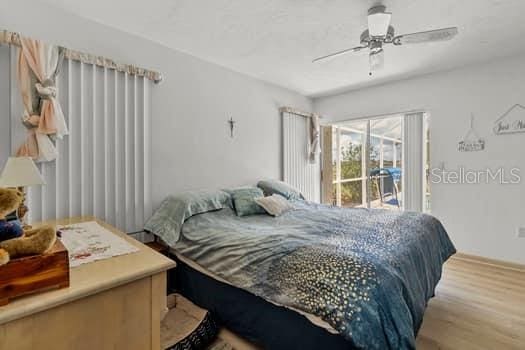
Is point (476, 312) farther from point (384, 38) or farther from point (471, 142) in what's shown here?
point (384, 38)

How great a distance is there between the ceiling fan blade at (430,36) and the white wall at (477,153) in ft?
6.17

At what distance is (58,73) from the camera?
1977 mm

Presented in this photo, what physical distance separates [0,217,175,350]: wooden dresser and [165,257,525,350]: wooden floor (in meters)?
1.00

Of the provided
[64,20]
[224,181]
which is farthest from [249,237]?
[64,20]

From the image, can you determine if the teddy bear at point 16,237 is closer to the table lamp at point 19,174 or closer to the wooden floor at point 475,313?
the table lamp at point 19,174

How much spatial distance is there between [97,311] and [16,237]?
0.36 m

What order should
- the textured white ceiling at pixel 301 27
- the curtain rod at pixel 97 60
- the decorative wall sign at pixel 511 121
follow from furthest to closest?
the decorative wall sign at pixel 511 121 < the textured white ceiling at pixel 301 27 < the curtain rod at pixel 97 60

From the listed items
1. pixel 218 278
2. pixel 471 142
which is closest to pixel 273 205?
pixel 218 278

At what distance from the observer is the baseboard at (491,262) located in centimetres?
302

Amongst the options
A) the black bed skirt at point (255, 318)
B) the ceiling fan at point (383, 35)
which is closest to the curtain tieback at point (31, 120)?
the black bed skirt at point (255, 318)

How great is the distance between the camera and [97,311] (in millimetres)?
892

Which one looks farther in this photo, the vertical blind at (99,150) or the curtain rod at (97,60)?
the vertical blind at (99,150)

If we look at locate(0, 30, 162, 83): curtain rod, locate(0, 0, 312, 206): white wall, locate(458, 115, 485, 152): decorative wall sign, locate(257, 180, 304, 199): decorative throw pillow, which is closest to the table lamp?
locate(0, 0, 312, 206): white wall

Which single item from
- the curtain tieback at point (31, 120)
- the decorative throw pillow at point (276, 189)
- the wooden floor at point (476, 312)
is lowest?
the wooden floor at point (476, 312)
